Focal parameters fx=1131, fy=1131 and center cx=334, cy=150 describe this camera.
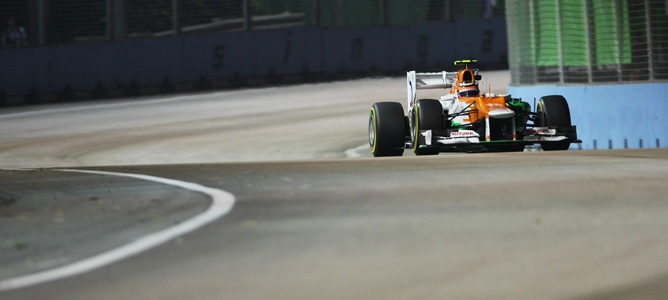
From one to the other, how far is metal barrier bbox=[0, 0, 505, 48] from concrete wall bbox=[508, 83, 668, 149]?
52.7 feet

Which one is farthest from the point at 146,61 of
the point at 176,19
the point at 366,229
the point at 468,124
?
the point at 366,229

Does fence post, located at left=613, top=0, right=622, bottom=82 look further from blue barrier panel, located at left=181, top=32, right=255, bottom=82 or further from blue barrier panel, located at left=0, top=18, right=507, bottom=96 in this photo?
blue barrier panel, located at left=181, top=32, right=255, bottom=82

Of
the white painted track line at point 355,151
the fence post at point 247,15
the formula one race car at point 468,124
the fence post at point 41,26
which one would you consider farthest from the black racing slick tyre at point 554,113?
the fence post at point 41,26

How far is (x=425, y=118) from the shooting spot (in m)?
14.2

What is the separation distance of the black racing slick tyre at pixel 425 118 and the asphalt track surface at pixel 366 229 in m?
1.85

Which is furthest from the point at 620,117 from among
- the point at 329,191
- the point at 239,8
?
the point at 239,8

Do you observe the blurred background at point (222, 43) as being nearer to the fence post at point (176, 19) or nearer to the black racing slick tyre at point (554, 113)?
the fence post at point (176, 19)

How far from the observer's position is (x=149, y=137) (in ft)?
68.1

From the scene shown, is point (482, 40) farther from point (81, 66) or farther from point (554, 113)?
A: point (554, 113)

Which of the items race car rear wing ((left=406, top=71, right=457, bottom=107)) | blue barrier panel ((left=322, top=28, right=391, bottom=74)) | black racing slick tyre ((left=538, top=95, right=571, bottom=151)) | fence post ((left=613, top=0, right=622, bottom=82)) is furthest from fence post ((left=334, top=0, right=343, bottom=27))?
black racing slick tyre ((left=538, top=95, right=571, bottom=151))

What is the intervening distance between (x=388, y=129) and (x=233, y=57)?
1622cm

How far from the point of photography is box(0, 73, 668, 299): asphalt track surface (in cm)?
529

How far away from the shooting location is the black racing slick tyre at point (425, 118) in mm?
14219

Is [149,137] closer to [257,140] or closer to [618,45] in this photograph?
[257,140]
